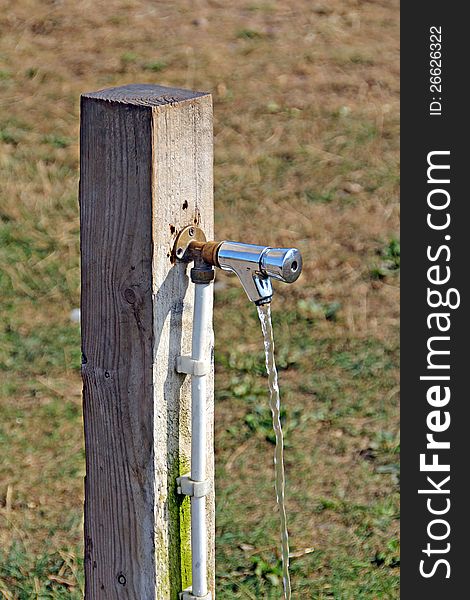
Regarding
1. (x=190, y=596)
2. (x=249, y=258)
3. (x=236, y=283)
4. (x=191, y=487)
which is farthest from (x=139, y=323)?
(x=236, y=283)

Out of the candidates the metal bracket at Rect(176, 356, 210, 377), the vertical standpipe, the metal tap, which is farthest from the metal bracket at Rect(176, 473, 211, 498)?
the metal tap

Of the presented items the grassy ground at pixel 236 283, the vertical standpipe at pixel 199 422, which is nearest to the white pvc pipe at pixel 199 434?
the vertical standpipe at pixel 199 422

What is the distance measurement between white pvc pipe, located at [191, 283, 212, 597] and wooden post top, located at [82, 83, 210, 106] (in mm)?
355

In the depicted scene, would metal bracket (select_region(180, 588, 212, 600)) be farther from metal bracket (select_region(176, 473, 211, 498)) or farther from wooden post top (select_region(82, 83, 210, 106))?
wooden post top (select_region(82, 83, 210, 106))

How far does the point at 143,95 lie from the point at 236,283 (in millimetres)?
3199

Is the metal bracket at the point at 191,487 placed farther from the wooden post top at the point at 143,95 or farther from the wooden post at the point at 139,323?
the wooden post top at the point at 143,95

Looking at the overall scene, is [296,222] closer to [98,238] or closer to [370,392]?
[370,392]

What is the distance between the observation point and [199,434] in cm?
216

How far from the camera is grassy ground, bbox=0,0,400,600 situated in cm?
373

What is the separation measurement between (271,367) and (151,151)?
604mm

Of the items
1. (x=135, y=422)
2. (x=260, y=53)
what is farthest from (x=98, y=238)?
(x=260, y=53)

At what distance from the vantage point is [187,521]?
2271mm

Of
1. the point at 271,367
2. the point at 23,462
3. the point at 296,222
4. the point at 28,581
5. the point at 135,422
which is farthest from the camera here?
the point at 296,222

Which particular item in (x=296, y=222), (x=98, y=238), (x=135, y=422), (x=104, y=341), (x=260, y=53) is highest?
(x=260, y=53)
